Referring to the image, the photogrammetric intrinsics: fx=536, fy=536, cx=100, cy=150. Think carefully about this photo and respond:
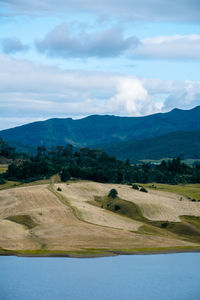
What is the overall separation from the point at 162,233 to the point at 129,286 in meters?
53.9

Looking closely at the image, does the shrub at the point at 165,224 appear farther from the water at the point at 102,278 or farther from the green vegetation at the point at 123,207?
the water at the point at 102,278

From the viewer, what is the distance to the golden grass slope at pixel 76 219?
11619cm

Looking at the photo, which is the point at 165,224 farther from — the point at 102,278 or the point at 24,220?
the point at 102,278

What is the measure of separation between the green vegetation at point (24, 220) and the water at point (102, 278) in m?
29.6

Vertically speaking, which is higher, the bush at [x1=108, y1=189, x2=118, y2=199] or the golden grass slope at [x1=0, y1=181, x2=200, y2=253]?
the bush at [x1=108, y1=189, x2=118, y2=199]

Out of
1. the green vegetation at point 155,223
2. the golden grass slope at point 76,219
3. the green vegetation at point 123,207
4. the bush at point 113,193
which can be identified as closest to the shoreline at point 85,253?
the golden grass slope at point 76,219

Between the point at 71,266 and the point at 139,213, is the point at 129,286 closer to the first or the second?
the point at 71,266

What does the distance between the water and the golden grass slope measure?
34.7ft

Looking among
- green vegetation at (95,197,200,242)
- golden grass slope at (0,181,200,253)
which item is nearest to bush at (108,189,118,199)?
green vegetation at (95,197,200,242)

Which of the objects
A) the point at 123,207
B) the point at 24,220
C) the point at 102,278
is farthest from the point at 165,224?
the point at 102,278

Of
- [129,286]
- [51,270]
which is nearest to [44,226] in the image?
[51,270]

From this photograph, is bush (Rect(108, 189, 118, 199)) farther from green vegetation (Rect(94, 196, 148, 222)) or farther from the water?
the water

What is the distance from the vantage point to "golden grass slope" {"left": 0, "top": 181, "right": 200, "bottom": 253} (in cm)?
11619

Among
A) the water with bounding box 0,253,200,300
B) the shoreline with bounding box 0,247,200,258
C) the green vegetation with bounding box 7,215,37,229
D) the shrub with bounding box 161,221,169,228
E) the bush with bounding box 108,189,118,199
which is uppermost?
the bush with bounding box 108,189,118,199
